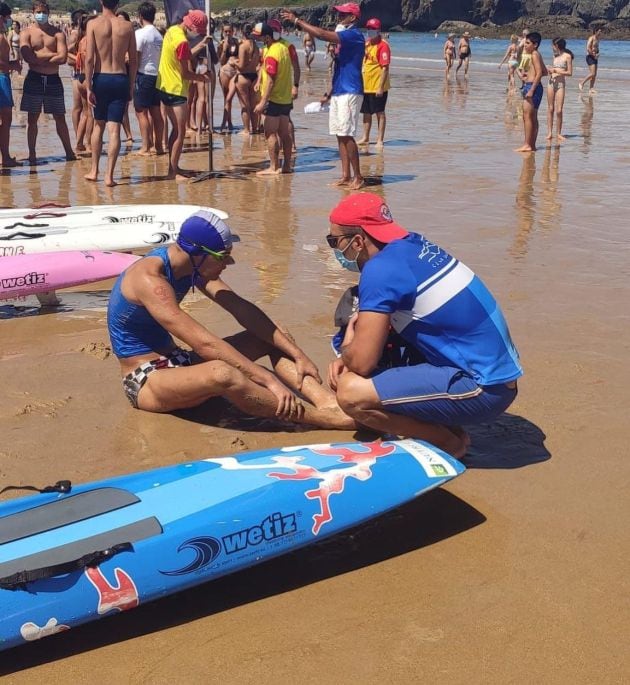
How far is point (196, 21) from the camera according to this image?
9750 millimetres

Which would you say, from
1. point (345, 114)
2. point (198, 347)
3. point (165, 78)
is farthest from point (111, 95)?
point (198, 347)

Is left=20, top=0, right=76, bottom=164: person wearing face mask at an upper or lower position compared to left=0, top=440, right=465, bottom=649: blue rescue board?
upper

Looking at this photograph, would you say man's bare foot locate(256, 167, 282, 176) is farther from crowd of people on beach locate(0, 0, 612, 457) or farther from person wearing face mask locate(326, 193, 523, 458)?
person wearing face mask locate(326, 193, 523, 458)

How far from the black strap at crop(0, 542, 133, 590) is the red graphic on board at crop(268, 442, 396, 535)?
69 cm

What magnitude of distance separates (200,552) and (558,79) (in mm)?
11674

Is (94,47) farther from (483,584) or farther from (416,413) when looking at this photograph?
(483,584)

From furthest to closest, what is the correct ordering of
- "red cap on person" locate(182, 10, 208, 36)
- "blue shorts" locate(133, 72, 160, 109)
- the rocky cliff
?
the rocky cliff < "blue shorts" locate(133, 72, 160, 109) < "red cap on person" locate(182, 10, 208, 36)

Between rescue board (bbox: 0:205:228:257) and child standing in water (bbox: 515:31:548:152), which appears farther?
child standing in water (bbox: 515:31:548:152)

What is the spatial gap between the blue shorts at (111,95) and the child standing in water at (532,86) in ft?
17.7

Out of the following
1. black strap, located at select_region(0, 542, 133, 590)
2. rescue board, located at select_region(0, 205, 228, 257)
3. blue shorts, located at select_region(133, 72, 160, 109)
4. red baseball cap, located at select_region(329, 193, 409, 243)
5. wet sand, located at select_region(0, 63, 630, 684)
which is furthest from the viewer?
blue shorts, located at select_region(133, 72, 160, 109)

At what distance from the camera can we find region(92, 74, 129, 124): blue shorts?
9.25 metres

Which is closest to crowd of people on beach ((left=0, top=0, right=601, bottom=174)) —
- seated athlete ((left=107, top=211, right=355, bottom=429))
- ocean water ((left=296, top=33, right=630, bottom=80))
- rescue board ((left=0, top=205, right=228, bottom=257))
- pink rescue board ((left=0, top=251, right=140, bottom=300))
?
rescue board ((left=0, top=205, right=228, bottom=257))

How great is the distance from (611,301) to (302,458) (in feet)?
11.2

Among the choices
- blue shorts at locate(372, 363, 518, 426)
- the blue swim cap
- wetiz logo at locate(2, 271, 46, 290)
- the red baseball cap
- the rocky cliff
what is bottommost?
wetiz logo at locate(2, 271, 46, 290)
